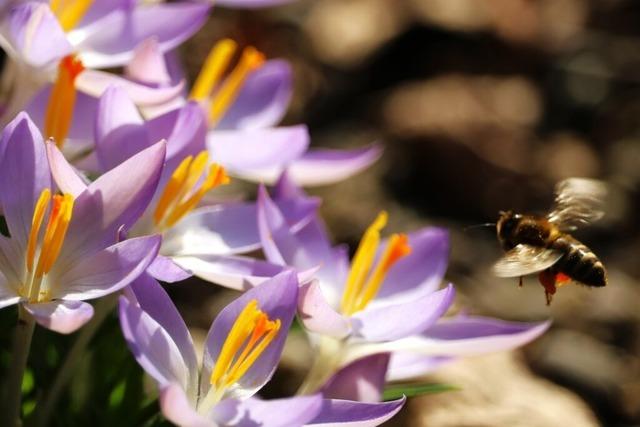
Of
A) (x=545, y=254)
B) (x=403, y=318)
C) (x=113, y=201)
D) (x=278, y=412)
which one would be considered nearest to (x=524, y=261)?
(x=545, y=254)

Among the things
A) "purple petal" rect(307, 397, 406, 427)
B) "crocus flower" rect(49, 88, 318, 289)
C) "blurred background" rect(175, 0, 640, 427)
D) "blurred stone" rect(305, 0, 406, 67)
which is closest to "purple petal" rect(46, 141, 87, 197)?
"crocus flower" rect(49, 88, 318, 289)

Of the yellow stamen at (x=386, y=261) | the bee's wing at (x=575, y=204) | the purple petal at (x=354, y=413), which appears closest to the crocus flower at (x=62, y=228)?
the purple petal at (x=354, y=413)

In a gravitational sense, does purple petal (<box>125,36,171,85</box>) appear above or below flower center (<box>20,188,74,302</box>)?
above

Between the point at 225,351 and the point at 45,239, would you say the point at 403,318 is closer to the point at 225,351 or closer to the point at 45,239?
the point at 225,351

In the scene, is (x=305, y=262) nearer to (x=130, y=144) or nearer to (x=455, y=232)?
(x=130, y=144)

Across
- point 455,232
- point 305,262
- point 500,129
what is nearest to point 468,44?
point 500,129

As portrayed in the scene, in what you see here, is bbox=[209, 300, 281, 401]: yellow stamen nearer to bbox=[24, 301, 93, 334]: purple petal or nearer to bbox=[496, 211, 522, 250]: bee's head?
bbox=[24, 301, 93, 334]: purple petal

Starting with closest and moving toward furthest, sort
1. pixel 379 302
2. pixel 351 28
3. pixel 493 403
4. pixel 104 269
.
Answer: pixel 104 269 < pixel 379 302 < pixel 493 403 < pixel 351 28
